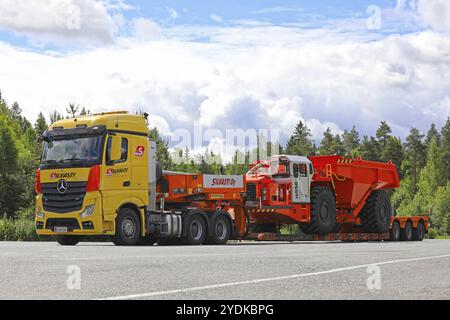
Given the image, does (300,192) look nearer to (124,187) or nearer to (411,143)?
(124,187)

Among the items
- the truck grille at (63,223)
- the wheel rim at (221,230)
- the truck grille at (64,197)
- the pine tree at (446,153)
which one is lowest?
the wheel rim at (221,230)

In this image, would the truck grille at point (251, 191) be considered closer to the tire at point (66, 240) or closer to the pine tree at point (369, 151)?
the tire at point (66, 240)

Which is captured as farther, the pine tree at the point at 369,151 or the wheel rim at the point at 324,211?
the pine tree at the point at 369,151

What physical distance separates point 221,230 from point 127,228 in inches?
143

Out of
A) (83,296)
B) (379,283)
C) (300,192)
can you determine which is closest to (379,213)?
(300,192)

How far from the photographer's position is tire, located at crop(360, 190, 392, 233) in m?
31.1

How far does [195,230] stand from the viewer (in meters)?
24.3

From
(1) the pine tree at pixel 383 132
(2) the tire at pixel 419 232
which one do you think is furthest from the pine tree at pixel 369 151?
(2) the tire at pixel 419 232

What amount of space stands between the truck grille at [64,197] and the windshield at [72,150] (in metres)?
0.66

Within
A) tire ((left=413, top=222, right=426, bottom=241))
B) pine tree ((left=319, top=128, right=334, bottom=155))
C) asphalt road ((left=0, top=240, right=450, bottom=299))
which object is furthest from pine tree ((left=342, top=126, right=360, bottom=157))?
asphalt road ((left=0, top=240, right=450, bottom=299))

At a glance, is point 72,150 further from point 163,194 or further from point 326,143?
point 326,143

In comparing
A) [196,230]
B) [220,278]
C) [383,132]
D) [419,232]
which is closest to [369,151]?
[383,132]

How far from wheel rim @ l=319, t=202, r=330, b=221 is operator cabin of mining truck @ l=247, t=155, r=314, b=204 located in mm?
755

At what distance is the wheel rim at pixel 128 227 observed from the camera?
22.5m
